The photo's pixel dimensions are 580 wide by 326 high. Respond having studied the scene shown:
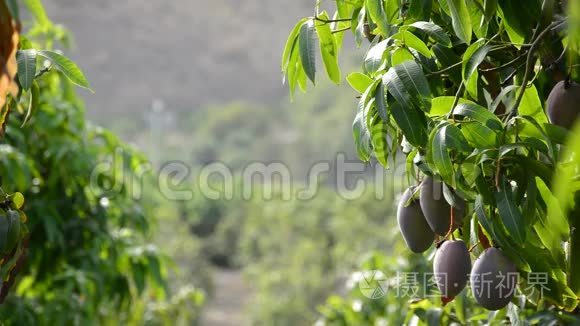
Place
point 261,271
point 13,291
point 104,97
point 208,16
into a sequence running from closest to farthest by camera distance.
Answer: point 13,291 → point 261,271 → point 104,97 → point 208,16

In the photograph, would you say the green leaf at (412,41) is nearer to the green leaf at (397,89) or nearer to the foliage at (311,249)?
the green leaf at (397,89)

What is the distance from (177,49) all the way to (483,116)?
2988cm

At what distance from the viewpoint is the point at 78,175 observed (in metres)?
2.17

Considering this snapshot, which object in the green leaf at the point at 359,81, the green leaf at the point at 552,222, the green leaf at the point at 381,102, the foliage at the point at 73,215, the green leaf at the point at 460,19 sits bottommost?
the foliage at the point at 73,215

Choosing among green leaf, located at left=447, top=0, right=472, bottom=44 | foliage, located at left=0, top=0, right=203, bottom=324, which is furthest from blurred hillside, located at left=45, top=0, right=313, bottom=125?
green leaf, located at left=447, top=0, right=472, bottom=44

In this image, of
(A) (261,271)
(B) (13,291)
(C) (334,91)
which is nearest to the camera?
(B) (13,291)

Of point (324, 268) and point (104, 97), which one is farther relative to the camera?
point (104, 97)

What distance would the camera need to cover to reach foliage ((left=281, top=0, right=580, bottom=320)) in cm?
68

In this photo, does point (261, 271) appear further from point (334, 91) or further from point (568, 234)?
point (334, 91)

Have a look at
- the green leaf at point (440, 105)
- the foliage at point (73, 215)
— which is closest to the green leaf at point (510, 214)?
the green leaf at point (440, 105)

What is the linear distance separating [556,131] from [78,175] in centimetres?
169

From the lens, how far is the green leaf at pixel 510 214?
26.2 inches

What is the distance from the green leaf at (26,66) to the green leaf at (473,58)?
0.39 metres

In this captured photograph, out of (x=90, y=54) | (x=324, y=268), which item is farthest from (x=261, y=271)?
(x=90, y=54)
